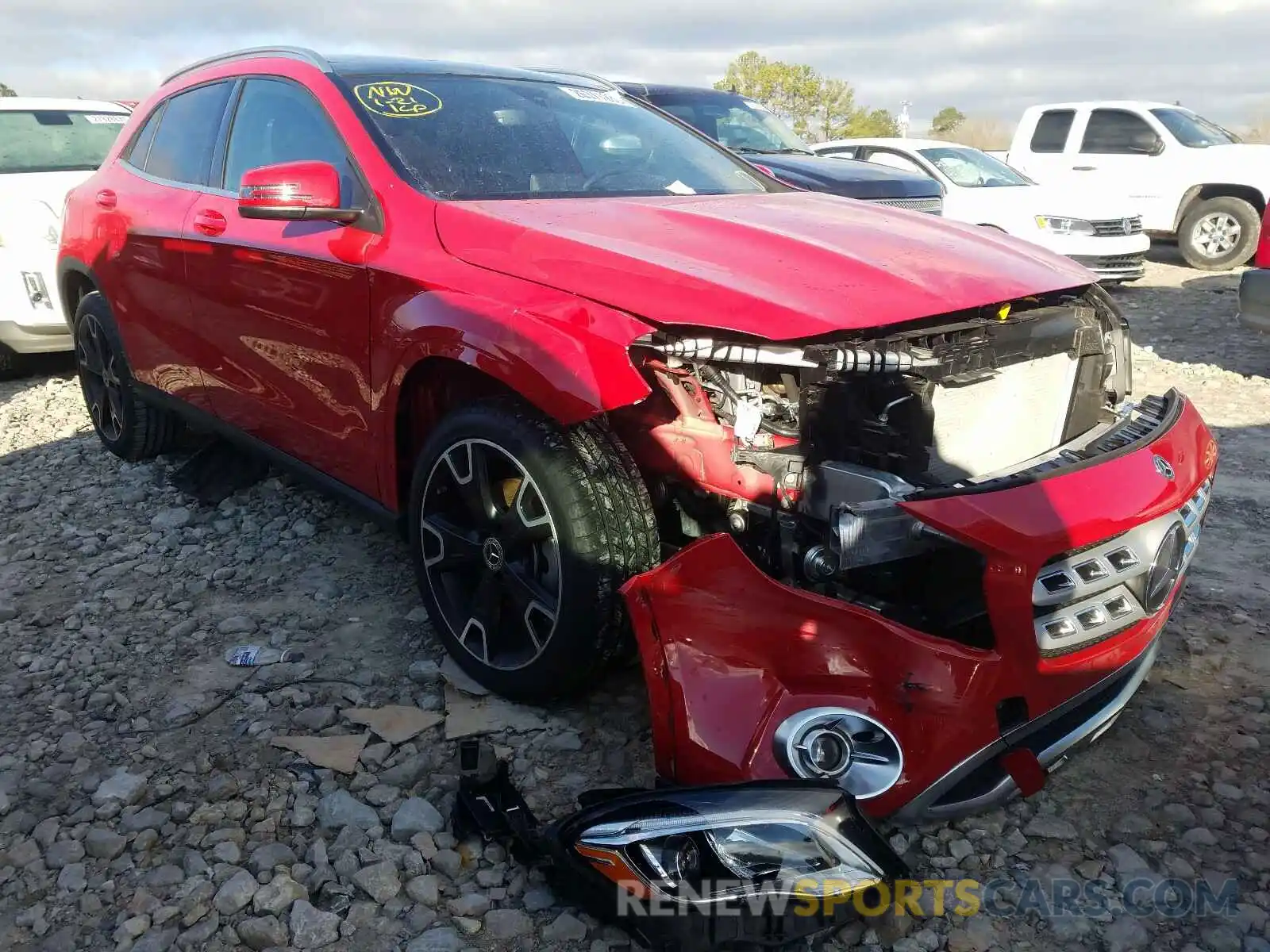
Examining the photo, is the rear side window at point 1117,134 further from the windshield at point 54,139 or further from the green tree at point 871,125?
the green tree at point 871,125

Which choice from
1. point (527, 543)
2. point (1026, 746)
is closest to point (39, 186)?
point (527, 543)

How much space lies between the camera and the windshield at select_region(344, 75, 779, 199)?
302 cm

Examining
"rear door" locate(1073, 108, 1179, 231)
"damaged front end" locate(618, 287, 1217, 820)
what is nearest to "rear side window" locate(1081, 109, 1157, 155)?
"rear door" locate(1073, 108, 1179, 231)

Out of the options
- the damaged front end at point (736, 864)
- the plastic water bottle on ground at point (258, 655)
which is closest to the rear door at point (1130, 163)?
the plastic water bottle on ground at point (258, 655)

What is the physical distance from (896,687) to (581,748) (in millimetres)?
926

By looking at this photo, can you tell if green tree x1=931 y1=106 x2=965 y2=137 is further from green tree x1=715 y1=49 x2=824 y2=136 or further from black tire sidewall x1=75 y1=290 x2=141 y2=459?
black tire sidewall x1=75 y1=290 x2=141 y2=459

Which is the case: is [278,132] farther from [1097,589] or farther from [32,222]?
[32,222]

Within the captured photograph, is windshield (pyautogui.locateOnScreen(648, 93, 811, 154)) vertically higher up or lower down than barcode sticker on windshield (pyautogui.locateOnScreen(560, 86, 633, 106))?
lower down

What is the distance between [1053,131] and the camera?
40.1 ft

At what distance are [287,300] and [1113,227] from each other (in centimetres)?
908

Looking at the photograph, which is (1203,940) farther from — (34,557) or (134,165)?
(134,165)

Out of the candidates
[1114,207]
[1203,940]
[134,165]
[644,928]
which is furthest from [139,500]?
[1114,207]

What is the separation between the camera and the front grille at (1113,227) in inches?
391

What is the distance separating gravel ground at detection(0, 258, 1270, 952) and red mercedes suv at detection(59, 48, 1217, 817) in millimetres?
244
